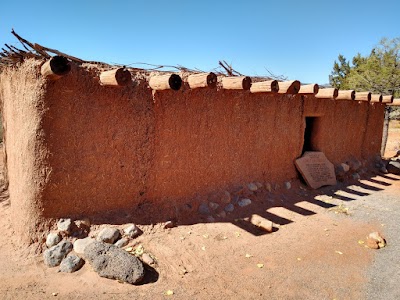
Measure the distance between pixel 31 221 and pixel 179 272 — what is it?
217cm

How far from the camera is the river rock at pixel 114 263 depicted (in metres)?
3.54

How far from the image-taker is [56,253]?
391 centimetres

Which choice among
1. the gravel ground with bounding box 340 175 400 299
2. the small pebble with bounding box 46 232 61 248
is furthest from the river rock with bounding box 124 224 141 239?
the gravel ground with bounding box 340 175 400 299

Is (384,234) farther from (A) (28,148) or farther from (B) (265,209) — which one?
(A) (28,148)

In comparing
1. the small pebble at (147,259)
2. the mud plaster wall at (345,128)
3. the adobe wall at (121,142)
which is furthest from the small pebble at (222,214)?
the mud plaster wall at (345,128)

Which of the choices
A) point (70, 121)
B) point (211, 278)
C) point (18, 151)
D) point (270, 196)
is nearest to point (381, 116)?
point (270, 196)

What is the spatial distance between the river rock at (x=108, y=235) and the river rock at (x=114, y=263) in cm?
24

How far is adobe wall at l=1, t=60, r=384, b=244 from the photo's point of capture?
405 centimetres

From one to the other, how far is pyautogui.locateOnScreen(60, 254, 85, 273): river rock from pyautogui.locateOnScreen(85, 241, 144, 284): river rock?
0.11m

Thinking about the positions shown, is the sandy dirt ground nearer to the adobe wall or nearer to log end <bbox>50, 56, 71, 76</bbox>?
the adobe wall

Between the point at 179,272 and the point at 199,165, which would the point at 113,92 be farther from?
the point at 179,272

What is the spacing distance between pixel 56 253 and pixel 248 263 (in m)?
2.56

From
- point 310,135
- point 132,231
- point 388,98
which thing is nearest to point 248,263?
point 132,231

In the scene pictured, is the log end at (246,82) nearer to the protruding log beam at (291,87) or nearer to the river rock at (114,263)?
the protruding log beam at (291,87)
